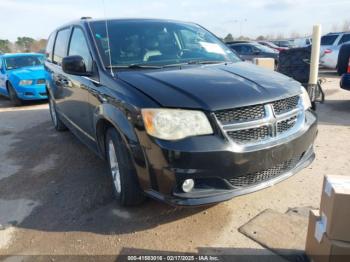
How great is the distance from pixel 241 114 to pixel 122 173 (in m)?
1.15

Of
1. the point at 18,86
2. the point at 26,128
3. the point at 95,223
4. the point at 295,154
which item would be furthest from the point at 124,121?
the point at 18,86

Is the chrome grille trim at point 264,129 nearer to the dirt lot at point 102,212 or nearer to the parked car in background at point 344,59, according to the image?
the dirt lot at point 102,212

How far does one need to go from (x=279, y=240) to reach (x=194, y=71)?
1658 millimetres

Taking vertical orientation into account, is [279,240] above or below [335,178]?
below

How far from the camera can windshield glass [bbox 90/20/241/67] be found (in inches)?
137

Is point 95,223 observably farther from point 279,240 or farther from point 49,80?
point 49,80

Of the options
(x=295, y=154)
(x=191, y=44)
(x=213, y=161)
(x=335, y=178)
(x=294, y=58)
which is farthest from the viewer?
(x=294, y=58)

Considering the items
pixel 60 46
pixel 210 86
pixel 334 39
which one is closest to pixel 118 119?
pixel 210 86

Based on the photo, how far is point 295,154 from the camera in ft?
9.58

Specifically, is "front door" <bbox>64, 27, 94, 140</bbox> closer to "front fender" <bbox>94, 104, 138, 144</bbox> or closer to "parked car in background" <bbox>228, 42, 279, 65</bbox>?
"front fender" <bbox>94, 104, 138, 144</bbox>

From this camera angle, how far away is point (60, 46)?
16.7 ft

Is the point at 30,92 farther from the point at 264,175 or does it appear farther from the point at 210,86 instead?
the point at 264,175

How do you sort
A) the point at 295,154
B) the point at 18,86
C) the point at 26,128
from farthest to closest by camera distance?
the point at 18,86 → the point at 26,128 → the point at 295,154

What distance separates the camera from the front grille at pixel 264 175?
8.81ft
